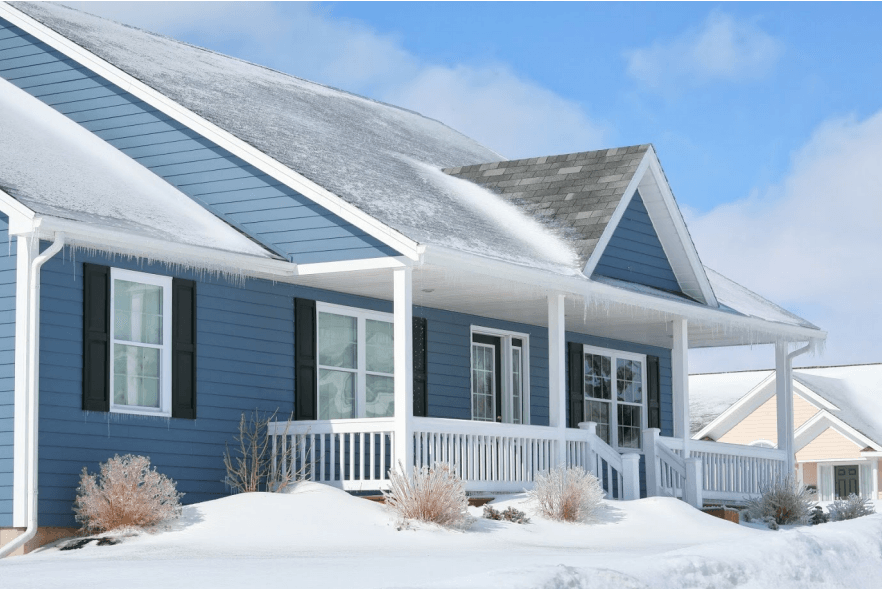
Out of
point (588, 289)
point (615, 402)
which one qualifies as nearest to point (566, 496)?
point (588, 289)

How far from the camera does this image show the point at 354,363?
17547 mm

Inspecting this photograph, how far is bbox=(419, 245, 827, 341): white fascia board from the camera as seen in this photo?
49.8 ft

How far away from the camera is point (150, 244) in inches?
556

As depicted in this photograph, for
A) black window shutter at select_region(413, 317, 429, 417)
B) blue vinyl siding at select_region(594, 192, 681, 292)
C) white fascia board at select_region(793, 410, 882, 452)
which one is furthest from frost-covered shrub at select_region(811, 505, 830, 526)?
white fascia board at select_region(793, 410, 882, 452)

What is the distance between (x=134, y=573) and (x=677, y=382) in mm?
11479

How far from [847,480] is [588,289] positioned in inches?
882

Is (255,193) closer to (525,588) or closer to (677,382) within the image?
(677,382)

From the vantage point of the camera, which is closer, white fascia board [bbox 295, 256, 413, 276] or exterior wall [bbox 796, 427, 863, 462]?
white fascia board [bbox 295, 256, 413, 276]

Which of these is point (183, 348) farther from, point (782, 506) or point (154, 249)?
point (782, 506)

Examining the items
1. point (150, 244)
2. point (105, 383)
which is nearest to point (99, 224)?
point (150, 244)

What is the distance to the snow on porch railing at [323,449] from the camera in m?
15.4

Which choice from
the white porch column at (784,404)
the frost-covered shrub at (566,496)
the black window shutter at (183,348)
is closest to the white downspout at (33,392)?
the black window shutter at (183,348)

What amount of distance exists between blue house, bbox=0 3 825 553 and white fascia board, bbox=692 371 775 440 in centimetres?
1700

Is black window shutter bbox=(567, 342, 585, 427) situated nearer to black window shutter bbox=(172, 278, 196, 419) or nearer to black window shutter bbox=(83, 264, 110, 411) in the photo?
black window shutter bbox=(172, 278, 196, 419)
